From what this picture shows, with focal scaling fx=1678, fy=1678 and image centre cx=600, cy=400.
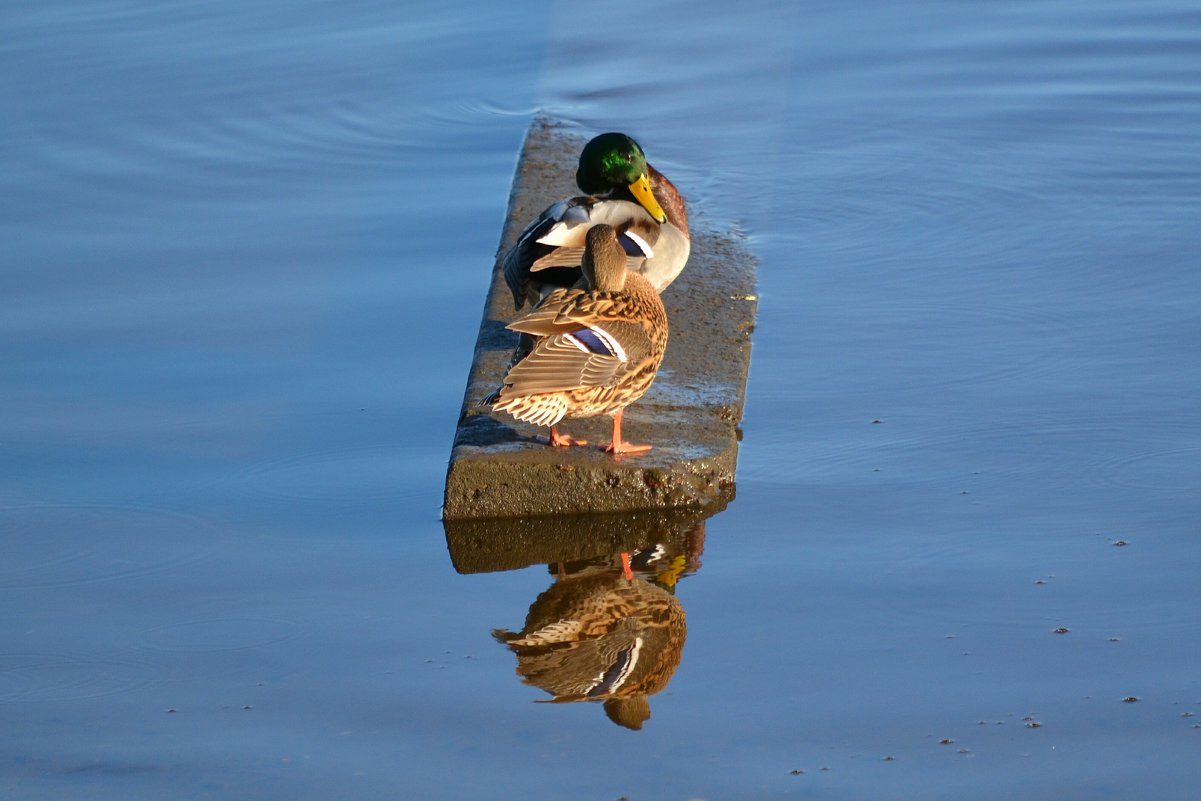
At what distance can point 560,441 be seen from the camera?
16.6 ft

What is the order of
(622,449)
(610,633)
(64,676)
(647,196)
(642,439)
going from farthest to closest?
(647,196), (642,439), (622,449), (610,633), (64,676)

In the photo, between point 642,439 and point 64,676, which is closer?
point 64,676

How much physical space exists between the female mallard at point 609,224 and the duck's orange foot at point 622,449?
2.26ft

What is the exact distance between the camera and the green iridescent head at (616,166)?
264 inches

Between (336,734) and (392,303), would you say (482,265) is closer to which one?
(392,303)

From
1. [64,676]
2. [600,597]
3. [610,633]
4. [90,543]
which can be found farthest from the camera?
[90,543]

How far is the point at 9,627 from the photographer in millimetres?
4395

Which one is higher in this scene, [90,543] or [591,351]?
[591,351]

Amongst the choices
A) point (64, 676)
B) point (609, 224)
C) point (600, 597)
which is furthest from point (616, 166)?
point (64, 676)

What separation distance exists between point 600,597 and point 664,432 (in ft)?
2.91

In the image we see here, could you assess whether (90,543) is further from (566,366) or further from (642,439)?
(642,439)

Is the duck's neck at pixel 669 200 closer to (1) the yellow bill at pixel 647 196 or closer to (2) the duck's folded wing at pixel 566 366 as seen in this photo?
(1) the yellow bill at pixel 647 196

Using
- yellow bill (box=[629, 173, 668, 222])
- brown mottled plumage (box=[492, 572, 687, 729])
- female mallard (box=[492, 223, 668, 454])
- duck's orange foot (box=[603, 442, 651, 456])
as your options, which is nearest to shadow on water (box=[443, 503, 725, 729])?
brown mottled plumage (box=[492, 572, 687, 729])

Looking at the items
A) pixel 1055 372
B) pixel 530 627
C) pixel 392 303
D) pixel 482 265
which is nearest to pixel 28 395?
pixel 392 303
